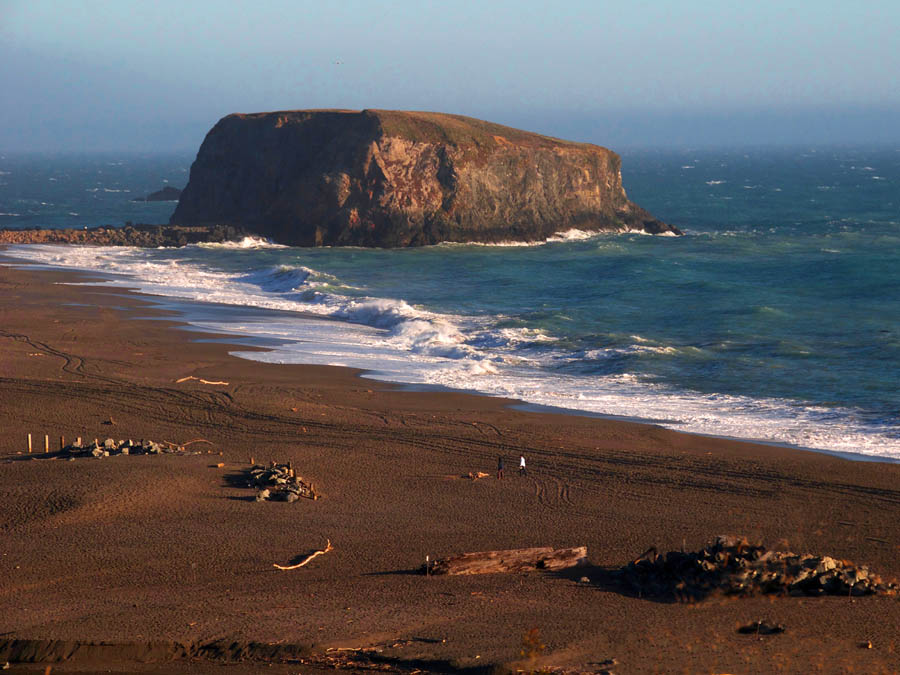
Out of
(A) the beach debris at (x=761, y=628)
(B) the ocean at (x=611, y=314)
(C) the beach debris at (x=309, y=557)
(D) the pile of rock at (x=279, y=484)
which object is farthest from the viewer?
(B) the ocean at (x=611, y=314)

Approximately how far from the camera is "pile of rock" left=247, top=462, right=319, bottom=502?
16.9m

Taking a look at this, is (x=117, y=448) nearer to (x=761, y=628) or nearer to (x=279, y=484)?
(x=279, y=484)

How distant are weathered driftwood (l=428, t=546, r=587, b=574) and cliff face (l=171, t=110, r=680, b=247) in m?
52.3

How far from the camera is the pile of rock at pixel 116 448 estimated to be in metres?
18.9

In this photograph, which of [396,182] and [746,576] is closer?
[746,576]

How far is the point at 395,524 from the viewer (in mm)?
15883

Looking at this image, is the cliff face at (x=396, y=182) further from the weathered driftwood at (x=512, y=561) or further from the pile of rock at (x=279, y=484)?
the weathered driftwood at (x=512, y=561)

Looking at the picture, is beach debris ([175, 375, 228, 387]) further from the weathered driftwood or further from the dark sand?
the weathered driftwood

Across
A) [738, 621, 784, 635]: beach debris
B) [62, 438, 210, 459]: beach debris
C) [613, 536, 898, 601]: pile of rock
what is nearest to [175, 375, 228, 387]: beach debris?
[62, 438, 210, 459]: beach debris

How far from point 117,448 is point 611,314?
2513cm

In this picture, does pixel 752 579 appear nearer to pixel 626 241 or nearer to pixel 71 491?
pixel 71 491

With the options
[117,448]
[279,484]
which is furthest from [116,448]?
[279,484]

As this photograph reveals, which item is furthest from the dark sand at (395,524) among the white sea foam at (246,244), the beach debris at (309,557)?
the white sea foam at (246,244)

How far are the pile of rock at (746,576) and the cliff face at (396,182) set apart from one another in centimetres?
5318
